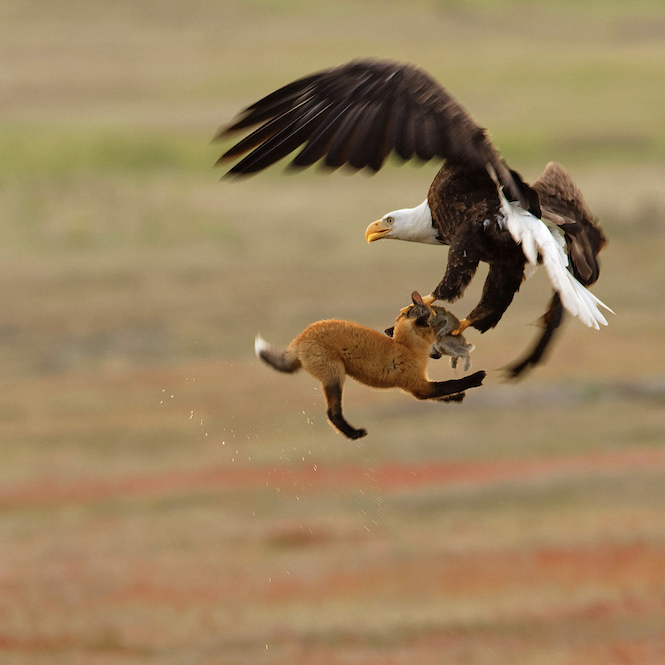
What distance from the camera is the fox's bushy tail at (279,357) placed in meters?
6.42

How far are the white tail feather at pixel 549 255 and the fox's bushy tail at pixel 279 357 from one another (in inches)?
41.0

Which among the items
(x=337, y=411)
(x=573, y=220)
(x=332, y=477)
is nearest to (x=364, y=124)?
(x=573, y=220)

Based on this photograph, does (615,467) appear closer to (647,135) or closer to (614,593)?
(614,593)

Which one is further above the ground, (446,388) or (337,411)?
(446,388)

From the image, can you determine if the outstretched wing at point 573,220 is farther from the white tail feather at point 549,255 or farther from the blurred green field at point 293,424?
the blurred green field at point 293,424

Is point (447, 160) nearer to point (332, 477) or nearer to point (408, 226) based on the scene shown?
point (408, 226)

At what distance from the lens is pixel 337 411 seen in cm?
625

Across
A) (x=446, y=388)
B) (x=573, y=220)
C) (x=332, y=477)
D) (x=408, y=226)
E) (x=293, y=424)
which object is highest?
(x=573, y=220)

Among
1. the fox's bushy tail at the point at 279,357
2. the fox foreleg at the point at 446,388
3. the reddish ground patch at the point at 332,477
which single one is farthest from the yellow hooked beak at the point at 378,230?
the reddish ground patch at the point at 332,477

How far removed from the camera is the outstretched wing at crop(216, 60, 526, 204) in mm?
6305

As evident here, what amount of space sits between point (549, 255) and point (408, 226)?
93 centimetres

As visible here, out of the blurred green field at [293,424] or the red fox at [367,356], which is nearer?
the red fox at [367,356]

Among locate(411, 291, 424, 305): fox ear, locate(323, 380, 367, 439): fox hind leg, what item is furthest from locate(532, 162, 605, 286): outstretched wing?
locate(323, 380, 367, 439): fox hind leg

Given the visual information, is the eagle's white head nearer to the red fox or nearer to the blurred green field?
the red fox
